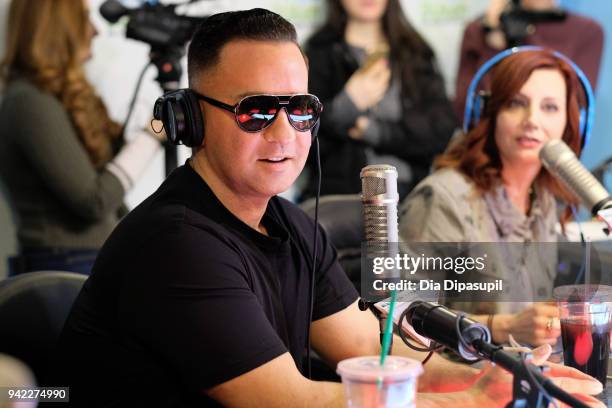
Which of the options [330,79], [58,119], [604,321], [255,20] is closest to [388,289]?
[604,321]

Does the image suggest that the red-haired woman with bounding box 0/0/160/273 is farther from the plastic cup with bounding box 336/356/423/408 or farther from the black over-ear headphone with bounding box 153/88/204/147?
the plastic cup with bounding box 336/356/423/408

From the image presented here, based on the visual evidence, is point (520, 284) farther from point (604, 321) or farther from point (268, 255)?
point (268, 255)

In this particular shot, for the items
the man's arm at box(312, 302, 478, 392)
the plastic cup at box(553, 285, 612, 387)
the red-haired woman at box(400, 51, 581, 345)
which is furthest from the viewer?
the red-haired woman at box(400, 51, 581, 345)

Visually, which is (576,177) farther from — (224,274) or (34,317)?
(34,317)

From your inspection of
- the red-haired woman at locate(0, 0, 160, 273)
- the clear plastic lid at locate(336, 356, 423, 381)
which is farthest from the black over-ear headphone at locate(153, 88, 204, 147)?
the red-haired woman at locate(0, 0, 160, 273)

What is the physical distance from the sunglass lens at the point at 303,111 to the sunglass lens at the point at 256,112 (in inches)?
1.3

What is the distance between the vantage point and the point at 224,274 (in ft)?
4.87

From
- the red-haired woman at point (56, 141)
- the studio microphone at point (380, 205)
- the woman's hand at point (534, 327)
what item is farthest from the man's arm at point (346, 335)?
the red-haired woman at point (56, 141)

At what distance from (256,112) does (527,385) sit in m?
0.71

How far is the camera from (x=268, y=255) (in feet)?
5.60

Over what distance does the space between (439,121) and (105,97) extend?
151cm

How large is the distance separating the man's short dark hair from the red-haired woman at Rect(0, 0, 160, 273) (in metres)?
1.47

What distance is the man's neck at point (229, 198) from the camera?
1696 millimetres

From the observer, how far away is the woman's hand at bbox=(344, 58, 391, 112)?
3.96m
